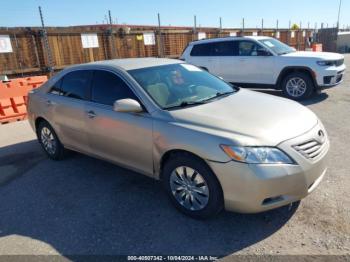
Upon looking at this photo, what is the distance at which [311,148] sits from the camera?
3.20 meters

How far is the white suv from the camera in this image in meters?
8.59

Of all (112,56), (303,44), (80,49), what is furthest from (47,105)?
(303,44)

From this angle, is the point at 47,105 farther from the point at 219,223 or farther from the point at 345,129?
the point at 345,129

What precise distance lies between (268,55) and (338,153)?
16.3 ft

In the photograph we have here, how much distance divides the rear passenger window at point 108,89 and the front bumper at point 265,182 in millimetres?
1523

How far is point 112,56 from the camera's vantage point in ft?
42.5

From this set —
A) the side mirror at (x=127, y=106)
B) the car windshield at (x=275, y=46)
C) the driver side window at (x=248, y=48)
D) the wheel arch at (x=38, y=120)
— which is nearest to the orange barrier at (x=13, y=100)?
the wheel arch at (x=38, y=120)

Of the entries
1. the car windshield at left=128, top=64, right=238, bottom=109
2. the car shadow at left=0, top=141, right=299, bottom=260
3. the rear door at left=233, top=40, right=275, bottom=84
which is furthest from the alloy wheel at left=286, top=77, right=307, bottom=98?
the car shadow at left=0, top=141, right=299, bottom=260

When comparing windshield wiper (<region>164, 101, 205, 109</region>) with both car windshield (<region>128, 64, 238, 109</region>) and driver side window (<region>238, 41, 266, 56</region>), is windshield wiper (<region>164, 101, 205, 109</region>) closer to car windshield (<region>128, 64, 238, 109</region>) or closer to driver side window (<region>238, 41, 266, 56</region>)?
car windshield (<region>128, 64, 238, 109</region>)

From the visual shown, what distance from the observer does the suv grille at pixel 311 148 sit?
309 centimetres

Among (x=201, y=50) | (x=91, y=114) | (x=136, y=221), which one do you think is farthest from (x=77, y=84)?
(x=201, y=50)

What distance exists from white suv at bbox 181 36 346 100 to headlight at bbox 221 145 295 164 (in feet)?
21.0

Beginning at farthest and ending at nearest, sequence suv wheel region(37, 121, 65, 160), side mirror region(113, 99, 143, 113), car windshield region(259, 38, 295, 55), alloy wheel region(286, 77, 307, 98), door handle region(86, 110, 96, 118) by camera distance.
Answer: car windshield region(259, 38, 295, 55) → alloy wheel region(286, 77, 307, 98) → suv wheel region(37, 121, 65, 160) → door handle region(86, 110, 96, 118) → side mirror region(113, 99, 143, 113)

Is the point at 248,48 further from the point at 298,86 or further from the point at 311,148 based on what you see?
the point at 311,148
